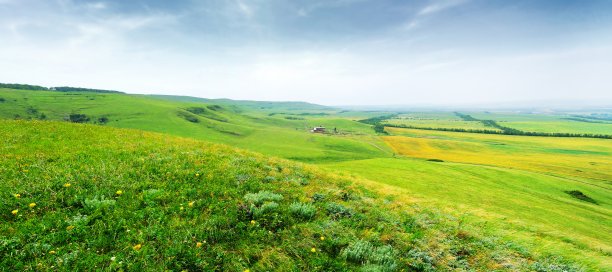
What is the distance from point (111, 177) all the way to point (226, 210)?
5.39 metres

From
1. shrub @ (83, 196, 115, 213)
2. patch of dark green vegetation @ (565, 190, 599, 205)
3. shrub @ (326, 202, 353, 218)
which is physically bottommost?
patch of dark green vegetation @ (565, 190, 599, 205)

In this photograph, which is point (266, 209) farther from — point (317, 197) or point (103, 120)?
point (103, 120)

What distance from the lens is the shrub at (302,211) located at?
10.2 metres

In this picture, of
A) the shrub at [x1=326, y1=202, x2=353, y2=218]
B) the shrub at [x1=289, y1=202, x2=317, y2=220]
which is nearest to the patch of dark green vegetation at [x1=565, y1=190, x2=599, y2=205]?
the shrub at [x1=326, y1=202, x2=353, y2=218]

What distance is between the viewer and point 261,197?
1077 cm

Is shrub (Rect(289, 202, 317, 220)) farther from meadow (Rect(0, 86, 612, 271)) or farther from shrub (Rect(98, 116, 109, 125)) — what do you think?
shrub (Rect(98, 116, 109, 125))

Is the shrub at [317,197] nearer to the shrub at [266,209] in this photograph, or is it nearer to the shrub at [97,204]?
the shrub at [266,209]

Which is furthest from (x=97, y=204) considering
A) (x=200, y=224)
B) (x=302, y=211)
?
(x=302, y=211)

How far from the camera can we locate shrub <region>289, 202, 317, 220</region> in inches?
401

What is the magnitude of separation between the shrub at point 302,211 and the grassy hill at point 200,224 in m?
0.04

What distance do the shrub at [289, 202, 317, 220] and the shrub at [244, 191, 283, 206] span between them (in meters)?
0.92

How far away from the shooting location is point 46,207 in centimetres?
820

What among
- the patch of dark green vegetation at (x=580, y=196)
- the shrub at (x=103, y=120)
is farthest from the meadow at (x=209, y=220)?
the shrub at (x=103, y=120)

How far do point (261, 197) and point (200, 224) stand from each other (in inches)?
112
